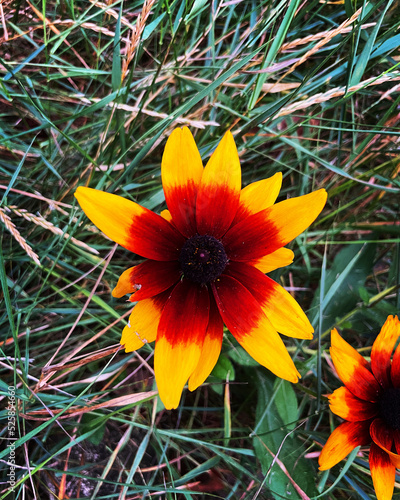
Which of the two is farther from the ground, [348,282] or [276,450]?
[348,282]

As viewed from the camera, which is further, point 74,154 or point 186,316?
point 74,154

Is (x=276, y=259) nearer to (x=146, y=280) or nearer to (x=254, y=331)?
(x=254, y=331)

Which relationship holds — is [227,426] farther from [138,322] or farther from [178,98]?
[178,98]

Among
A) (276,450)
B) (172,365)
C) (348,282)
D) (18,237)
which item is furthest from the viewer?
(348,282)

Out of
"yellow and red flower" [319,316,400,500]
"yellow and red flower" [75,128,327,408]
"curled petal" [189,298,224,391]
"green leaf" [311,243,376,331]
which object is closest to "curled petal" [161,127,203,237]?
"yellow and red flower" [75,128,327,408]

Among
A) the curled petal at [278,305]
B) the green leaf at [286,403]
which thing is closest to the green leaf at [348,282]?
the green leaf at [286,403]

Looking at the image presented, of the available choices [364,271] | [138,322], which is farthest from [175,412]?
[364,271]

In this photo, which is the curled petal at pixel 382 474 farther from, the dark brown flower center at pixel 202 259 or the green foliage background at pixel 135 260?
Answer: the dark brown flower center at pixel 202 259

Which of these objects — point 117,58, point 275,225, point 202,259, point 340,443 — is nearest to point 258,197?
point 275,225
